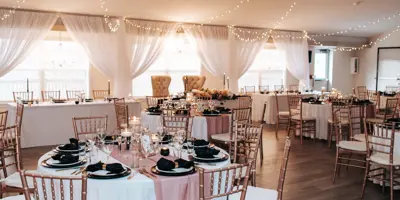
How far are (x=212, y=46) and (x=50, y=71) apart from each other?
180 inches

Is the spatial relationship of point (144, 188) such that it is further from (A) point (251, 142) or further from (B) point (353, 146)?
(B) point (353, 146)

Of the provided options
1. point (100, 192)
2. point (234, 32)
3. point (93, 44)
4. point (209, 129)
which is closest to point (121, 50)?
point (93, 44)

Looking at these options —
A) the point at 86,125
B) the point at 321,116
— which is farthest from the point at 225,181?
the point at 321,116

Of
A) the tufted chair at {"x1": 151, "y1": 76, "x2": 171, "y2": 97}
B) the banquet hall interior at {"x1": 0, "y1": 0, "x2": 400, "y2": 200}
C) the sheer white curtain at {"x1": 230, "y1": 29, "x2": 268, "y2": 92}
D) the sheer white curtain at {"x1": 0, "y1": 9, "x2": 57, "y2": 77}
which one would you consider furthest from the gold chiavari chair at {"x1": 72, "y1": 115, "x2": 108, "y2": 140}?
the sheer white curtain at {"x1": 230, "y1": 29, "x2": 268, "y2": 92}

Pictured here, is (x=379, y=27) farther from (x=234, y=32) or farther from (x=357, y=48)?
(x=234, y=32)

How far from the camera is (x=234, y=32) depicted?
36.2 ft

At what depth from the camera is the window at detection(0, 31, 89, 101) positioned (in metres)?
9.52

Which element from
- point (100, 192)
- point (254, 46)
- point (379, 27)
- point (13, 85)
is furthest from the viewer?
point (379, 27)

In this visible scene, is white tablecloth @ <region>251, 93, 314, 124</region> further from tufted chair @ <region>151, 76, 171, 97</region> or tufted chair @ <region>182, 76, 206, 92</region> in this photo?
tufted chair @ <region>151, 76, 171, 97</region>

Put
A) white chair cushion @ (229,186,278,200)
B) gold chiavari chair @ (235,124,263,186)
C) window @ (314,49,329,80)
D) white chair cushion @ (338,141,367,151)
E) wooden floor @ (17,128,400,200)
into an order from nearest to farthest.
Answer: white chair cushion @ (229,186,278,200) → gold chiavari chair @ (235,124,263,186) → wooden floor @ (17,128,400,200) → white chair cushion @ (338,141,367,151) → window @ (314,49,329,80)

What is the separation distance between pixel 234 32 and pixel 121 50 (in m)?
3.60

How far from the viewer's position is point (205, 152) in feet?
10.5

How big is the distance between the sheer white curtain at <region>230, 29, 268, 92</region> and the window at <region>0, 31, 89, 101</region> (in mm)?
4334

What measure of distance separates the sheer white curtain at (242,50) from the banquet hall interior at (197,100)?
4cm
